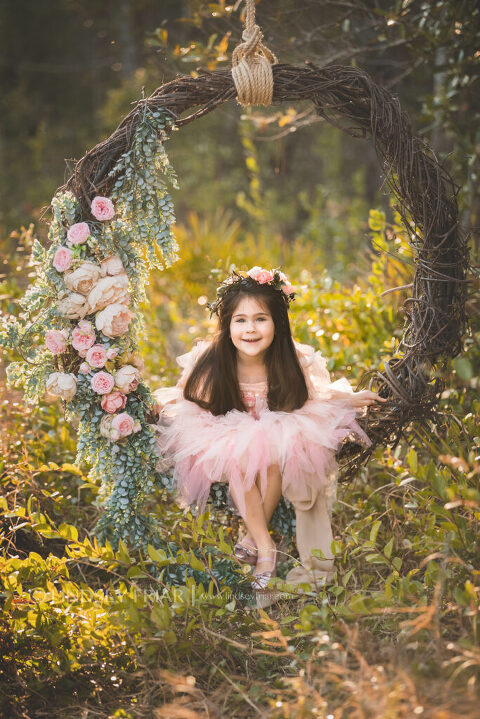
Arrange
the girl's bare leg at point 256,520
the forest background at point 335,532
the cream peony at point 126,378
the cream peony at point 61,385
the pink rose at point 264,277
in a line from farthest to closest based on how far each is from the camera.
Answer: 1. the pink rose at point 264,277
2. the girl's bare leg at point 256,520
3. the cream peony at point 126,378
4. the cream peony at point 61,385
5. the forest background at point 335,532

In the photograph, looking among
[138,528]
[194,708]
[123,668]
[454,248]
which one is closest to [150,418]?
[138,528]

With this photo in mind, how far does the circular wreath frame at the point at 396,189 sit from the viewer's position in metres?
2.41

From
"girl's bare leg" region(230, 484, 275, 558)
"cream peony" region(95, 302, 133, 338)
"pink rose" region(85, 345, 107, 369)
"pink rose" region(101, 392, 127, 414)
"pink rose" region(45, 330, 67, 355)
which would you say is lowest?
"girl's bare leg" region(230, 484, 275, 558)

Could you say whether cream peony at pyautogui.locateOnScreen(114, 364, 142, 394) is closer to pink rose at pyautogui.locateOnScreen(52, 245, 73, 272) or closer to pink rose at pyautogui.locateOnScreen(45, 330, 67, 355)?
pink rose at pyautogui.locateOnScreen(45, 330, 67, 355)

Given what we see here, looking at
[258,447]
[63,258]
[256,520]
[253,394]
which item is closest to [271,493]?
[256,520]

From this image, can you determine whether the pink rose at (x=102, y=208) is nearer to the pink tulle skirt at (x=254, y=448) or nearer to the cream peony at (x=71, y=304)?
the cream peony at (x=71, y=304)

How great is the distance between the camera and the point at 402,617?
82.0 inches

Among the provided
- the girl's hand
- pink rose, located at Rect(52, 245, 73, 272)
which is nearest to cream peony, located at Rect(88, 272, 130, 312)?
pink rose, located at Rect(52, 245, 73, 272)

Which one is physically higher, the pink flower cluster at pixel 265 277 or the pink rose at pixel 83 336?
the pink flower cluster at pixel 265 277

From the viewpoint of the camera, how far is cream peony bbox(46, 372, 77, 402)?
91.0 inches

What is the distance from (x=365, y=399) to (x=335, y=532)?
70cm

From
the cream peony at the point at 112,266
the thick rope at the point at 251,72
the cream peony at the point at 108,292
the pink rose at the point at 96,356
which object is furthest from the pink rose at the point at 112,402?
the thick rope at the point at 251,72

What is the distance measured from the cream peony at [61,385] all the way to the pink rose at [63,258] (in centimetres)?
Answer: 39

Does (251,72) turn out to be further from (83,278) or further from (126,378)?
(126,378)
